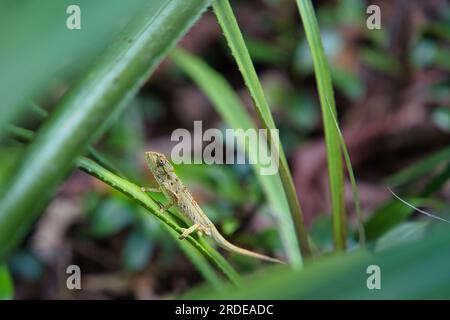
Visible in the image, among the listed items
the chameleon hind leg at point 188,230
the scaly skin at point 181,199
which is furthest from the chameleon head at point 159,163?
the chameleon hind leg at point 188,230

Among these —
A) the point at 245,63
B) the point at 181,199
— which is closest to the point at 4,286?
the point at 181,199

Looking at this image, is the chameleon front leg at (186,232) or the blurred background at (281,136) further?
the blurred background at (281,136)

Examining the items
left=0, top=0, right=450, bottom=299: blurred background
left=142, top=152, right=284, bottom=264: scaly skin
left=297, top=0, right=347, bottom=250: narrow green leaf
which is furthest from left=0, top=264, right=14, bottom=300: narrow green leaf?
left=297, top=0, right=347, bottom=250: narrow green leaf

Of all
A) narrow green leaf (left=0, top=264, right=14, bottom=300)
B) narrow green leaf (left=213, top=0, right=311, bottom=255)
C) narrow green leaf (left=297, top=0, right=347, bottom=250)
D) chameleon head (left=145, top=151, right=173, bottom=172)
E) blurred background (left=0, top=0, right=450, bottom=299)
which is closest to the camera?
narrow green leaf (left=213, top=0, right=311, bottom=255)

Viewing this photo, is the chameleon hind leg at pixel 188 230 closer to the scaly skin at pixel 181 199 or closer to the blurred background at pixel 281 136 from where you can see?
the scaly skin at pixel 181 199

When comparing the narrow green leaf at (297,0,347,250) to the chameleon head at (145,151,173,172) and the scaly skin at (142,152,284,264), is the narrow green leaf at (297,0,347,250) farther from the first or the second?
the chameleon head at (145,151,173,172)

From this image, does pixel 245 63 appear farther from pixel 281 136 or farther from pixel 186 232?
pixel 281 136

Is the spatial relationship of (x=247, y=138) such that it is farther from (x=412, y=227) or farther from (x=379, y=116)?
(x=379, y=116)
